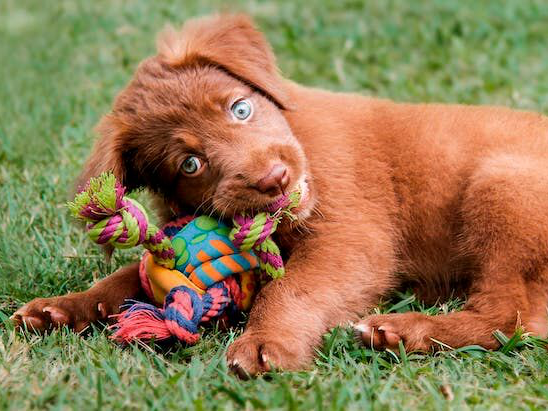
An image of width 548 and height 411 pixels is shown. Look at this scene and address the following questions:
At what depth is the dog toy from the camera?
3266mm

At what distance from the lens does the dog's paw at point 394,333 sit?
132 inches

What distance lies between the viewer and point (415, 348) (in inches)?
132

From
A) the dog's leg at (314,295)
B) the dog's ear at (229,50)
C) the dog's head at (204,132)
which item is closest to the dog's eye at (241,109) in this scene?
the dog's head at (204,132)

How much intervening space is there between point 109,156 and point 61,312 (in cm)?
75

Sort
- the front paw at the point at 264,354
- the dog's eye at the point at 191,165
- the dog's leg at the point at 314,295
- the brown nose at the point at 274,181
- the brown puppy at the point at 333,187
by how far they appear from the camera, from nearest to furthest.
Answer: the front paw at the point at 264,354 < the dog's leg at the point at 314,295 < the brown nose at the point at 274,181 < the brown puppy at the point at 333,187 < the dog's eye at the point at 191,165

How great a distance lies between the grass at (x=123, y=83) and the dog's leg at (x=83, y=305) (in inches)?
3.4

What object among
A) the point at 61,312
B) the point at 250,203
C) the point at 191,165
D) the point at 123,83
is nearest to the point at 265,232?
the point at 250,203

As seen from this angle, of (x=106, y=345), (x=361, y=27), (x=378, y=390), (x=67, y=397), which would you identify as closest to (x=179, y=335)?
(x=106, y=345)

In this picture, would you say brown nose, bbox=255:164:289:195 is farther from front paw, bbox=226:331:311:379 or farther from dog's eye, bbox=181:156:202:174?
front paw, bbox=226:331:311:379

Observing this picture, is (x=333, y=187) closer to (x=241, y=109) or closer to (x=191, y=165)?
(x=241, y=109)

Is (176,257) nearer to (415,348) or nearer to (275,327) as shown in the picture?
(275,327)

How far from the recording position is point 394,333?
11.0 ft

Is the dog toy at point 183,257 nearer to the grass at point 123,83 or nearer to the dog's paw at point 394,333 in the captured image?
the grass at point 123,83

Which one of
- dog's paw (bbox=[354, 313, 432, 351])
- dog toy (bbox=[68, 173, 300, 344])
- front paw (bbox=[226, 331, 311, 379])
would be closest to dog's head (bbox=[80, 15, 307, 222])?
dog toy (bbox=[68, 173, 300, 344])
